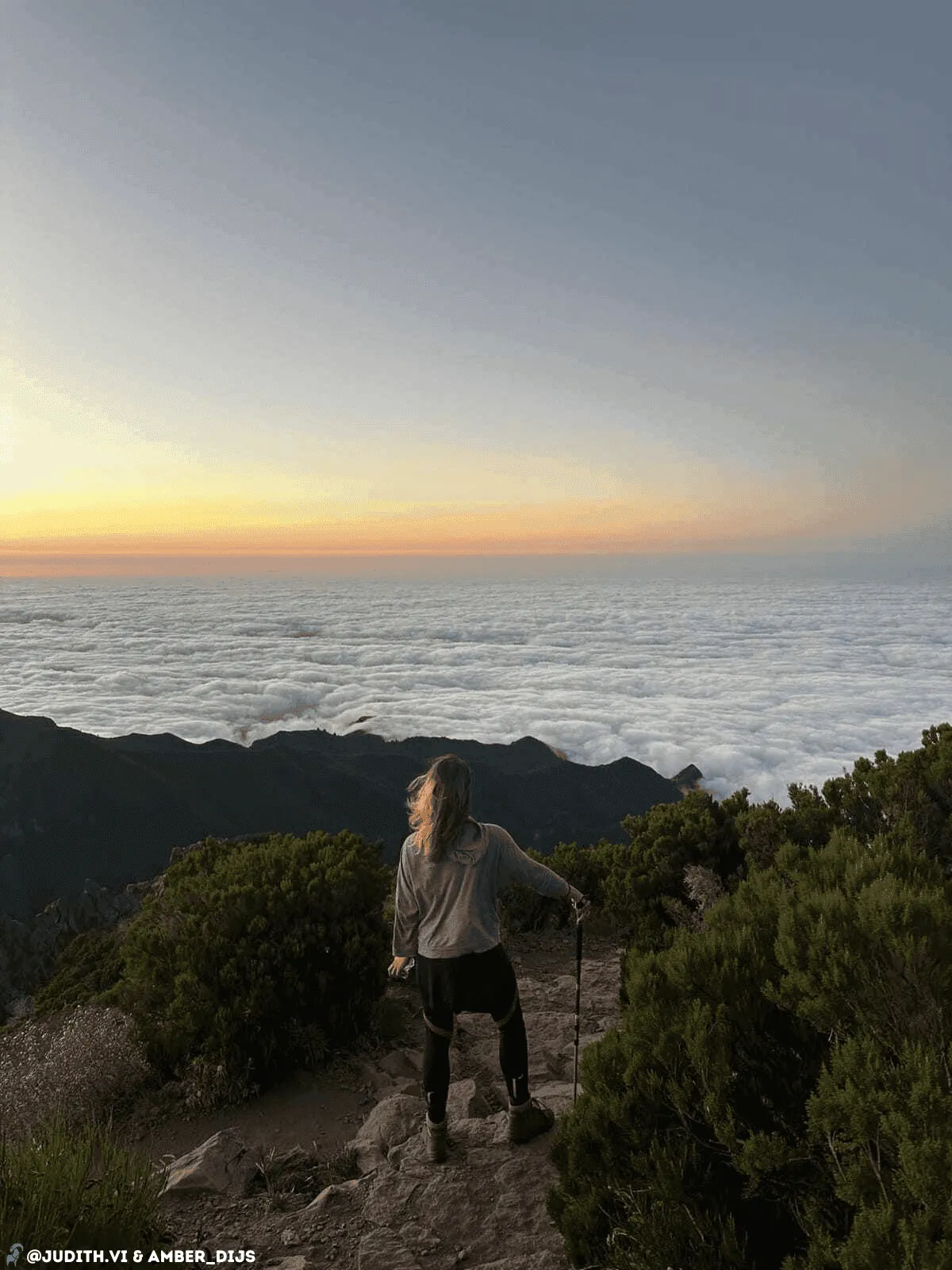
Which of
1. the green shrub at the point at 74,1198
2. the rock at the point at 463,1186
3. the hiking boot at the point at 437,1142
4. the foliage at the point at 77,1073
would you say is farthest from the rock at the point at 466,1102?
the foliage at the point at 77,1073

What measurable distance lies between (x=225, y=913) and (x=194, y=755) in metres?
58.9

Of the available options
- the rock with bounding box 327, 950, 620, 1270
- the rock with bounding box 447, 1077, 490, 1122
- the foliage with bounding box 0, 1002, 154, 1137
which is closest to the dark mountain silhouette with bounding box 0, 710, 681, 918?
the foliage with bounding box 0, 1002, 154, 1137

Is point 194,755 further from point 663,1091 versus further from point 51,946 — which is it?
point 663,1091

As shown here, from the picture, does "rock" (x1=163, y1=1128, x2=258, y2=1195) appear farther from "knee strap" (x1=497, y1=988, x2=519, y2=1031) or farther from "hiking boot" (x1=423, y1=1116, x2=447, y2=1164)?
"knee strap" (x1=497, y1=988, x2=519, y2=1031)

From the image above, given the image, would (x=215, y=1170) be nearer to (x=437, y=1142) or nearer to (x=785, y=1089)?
(x=437, y=1142)

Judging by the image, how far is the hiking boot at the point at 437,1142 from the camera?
3648mm

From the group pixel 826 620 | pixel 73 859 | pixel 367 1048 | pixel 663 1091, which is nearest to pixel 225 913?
pixel 367 1048

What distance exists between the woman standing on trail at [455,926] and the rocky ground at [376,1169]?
268 mm

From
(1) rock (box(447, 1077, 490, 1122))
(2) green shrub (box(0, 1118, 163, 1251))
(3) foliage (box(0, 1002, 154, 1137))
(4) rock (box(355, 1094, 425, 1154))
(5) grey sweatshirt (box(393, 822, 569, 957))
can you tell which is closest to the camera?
(2) green shrub (box(0, 1118, 163, 1251))

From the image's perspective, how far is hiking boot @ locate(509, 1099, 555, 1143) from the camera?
3.70 metres

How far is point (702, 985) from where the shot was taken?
9.07 ft

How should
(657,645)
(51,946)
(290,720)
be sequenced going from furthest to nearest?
1. (657,645)
2. (290,720)
3. (51,946)

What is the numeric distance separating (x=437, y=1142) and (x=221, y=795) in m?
58.0

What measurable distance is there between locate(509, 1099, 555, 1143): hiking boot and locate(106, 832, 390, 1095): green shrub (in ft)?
6.92
